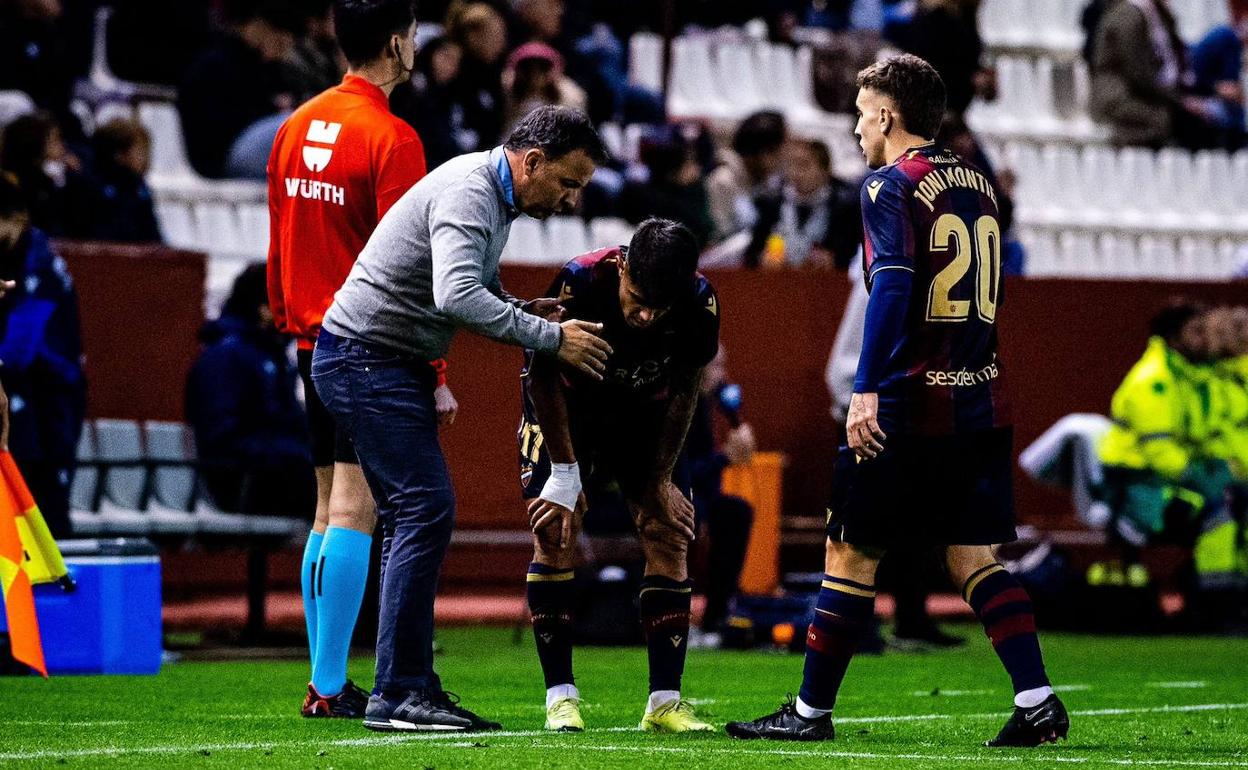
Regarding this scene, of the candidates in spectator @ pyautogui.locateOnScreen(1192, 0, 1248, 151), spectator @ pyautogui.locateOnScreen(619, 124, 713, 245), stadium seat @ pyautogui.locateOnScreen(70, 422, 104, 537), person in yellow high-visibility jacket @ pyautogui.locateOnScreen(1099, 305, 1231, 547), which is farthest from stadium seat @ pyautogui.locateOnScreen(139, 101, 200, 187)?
spectator @ pyautogui.locateOnScreen(1192, 0, 1248, 151)

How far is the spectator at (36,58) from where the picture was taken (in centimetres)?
1312

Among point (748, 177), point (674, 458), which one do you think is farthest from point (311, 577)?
point (748, 177)

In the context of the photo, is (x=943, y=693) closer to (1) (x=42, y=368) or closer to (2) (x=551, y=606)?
(2) (x=551, y=606)

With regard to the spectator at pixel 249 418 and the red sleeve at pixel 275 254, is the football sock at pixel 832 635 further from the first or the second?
the spectator at pixel 249 418

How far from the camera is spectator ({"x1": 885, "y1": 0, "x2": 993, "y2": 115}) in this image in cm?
1583

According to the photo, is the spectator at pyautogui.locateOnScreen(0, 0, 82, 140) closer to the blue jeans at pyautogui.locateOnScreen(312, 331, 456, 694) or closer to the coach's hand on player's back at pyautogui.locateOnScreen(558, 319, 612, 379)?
the blue jeans at pyautogui.locateOnScreen(312, 331, 456, 694)

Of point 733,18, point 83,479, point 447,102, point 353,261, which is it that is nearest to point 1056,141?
point 733,18

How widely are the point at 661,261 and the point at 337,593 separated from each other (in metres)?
1.67

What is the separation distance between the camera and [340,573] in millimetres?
7125

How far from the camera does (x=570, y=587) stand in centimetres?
685

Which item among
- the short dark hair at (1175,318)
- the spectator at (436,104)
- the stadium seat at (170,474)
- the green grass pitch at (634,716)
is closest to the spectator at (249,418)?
the stadium seat at (170,474)

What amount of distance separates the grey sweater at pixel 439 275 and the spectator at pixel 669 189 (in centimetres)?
790

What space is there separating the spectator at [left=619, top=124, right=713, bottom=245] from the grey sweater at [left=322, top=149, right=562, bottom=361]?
7899 millimetres

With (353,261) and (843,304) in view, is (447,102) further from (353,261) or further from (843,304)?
(353,261)
